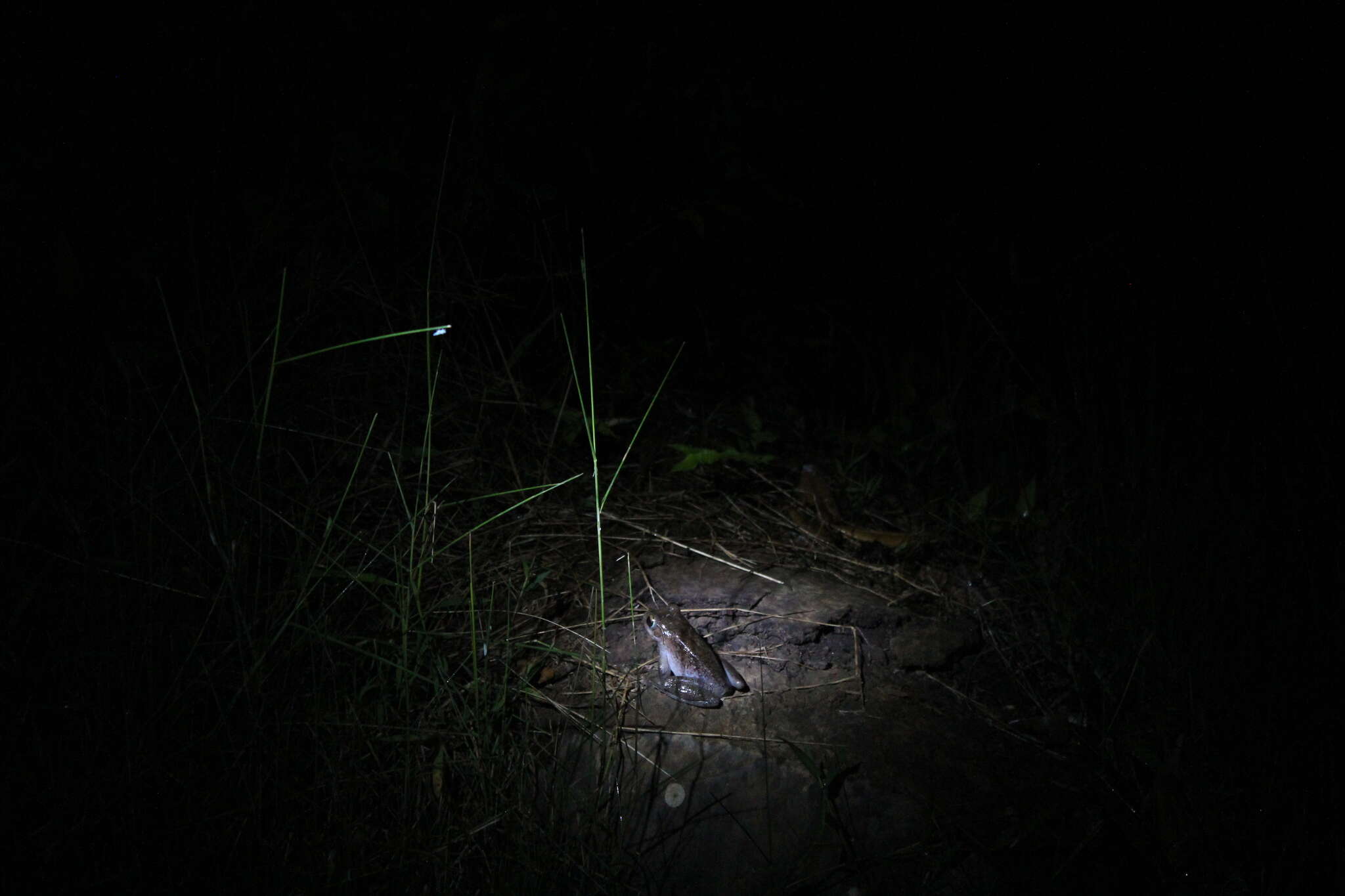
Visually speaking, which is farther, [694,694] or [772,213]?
[772,213]

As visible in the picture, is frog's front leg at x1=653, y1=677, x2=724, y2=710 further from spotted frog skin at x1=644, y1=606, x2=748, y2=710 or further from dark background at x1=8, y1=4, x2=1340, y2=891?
dark background at x1=8, y1=4, x2=1340, y2=891

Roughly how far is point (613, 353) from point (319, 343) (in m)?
1.22

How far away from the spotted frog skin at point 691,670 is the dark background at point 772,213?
1236mm

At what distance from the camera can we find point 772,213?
156 inches

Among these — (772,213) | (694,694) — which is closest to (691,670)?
(694,694)

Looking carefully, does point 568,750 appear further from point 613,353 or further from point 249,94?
point 249,94

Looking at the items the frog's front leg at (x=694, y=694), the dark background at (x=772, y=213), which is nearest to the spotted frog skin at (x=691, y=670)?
the frog's front leg at (x=694, y=694)

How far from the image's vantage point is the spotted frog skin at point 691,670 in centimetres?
212

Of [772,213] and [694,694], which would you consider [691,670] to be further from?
[772,213]

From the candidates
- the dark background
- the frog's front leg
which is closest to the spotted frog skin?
the frog's front leg

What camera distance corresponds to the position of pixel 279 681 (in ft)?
6.21

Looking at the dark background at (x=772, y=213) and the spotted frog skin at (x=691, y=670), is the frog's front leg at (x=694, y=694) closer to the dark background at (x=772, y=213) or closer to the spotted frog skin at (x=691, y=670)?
the spotted frog skin at (x=691, y=670)

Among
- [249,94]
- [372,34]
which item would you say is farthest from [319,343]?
[372,34]

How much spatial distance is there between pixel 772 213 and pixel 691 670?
8.44 feet
